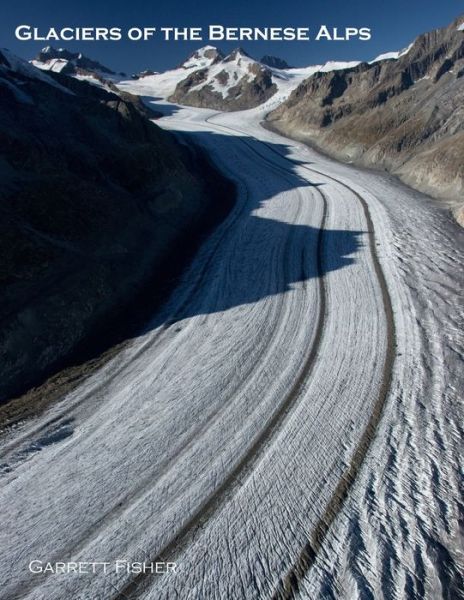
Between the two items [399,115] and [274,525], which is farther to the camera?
[399,115]

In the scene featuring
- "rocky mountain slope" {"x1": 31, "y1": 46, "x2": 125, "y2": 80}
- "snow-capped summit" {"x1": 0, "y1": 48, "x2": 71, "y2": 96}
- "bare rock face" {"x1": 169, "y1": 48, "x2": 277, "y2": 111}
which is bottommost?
"snow-capped summit" {"x1": 0, "y1": 48, "x2": 71, "y2": 96}

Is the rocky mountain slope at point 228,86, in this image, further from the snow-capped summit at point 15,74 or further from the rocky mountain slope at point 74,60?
the snow-capped summit at point 15,74

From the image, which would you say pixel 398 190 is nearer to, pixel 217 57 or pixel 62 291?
pixel 62 291

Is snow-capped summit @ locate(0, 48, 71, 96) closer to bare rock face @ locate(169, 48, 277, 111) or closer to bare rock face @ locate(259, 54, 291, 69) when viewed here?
bare rock face @ locate(169, 48, 277, 111)

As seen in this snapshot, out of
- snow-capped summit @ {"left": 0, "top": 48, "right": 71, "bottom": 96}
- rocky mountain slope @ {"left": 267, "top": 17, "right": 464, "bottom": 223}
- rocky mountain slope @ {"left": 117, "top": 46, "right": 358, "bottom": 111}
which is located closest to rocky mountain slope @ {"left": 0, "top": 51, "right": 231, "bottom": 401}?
snow-capped summit @ {"left": 0, "top": 48, "right": 71, "bottom": 96}

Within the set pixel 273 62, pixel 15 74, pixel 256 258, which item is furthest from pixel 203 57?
pixel 256 258

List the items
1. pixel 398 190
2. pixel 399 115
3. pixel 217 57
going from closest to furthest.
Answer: pixel 398 190
pixel 399 115
pixel 217 57

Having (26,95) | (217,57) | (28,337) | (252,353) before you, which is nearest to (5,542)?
(28,337)
